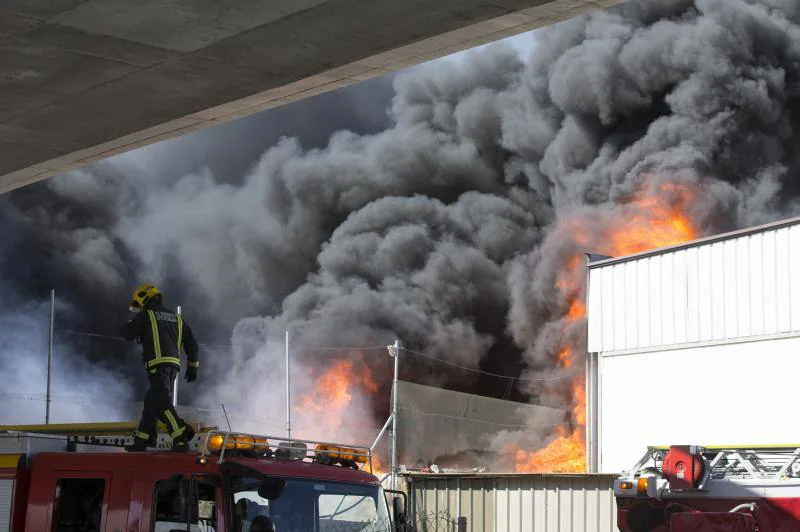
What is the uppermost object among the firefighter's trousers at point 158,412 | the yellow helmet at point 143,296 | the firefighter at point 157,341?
the yellow helmet at point 143,296

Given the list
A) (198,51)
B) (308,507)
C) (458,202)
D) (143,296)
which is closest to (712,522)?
(308,507)

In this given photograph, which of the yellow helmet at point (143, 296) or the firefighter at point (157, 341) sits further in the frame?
the yellow helmet at point (143, 296)

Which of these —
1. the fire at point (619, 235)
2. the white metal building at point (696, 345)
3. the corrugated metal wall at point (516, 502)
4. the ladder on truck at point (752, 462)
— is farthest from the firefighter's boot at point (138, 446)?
the fire at point (619, 235)

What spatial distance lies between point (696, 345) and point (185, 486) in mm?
15969

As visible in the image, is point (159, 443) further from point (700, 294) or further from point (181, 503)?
point (700, 294)

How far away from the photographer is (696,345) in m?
22.3

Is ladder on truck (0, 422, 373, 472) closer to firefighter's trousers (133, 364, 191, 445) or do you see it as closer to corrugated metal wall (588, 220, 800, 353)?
firefighter's trousers (133, 364, 191, 445)

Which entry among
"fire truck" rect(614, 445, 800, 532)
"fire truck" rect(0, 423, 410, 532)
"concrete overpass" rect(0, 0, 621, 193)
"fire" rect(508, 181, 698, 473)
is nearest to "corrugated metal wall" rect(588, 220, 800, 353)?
"fire truck" rect(614, 445, 800, 532)

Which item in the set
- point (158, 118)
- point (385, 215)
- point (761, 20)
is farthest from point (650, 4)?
point (158, 118)

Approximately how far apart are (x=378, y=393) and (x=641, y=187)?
13.4 metres

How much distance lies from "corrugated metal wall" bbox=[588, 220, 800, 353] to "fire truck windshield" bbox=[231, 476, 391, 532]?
13.8 meters

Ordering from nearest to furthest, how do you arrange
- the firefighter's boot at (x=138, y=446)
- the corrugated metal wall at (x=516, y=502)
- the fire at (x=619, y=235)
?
1. the firefighter's boot at (x=138, y=446)
2. the corrugated metal wall at (x=516, y=502)
3. the fire at (x=619, y=235)

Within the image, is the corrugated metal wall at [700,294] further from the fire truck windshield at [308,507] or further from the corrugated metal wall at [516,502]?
the fire truck windshield at [308,507]

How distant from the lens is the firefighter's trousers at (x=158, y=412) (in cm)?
895
